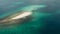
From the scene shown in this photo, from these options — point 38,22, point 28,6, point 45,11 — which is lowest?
point 38,22

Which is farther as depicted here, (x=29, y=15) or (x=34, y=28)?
(x=29, y=15)

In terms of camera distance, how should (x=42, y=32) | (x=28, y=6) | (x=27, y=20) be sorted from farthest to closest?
(x=28, y=6) < (x=27, y=20) < (x=42, y=32)

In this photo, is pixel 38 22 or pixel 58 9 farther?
pixel 58 9

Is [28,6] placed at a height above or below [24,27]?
above

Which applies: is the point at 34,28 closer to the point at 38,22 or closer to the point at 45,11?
the point at 38,22

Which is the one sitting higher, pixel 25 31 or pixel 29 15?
pixel 29 15

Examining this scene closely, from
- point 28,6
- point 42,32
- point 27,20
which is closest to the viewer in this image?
point 42,32

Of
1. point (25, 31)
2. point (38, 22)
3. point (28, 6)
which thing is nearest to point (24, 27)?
point (25, 31)

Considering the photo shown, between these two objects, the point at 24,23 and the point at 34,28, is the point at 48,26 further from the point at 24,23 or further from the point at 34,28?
the point at 24,23

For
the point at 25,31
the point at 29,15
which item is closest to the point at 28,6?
the point at 29,15
